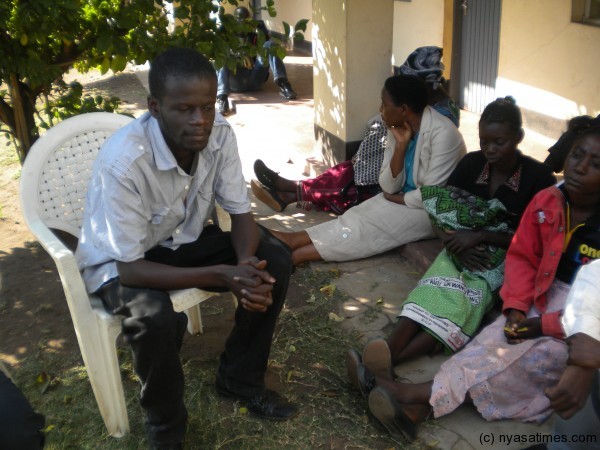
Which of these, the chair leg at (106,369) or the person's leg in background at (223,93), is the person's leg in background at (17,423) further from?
the person's leg in background at (223,93)

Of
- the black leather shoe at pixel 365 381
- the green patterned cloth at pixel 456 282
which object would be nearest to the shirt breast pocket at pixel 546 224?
the green patterned cloth at pixel 456 282

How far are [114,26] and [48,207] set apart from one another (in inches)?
49.6

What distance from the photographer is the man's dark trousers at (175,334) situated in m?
2.50

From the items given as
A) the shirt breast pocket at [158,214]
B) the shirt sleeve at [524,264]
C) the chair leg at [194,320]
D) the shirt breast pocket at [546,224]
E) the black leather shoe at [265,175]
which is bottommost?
the chair leg at [194,320]

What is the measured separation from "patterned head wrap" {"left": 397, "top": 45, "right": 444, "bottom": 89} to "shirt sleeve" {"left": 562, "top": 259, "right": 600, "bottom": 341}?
250 centimetres

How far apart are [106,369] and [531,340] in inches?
67.7

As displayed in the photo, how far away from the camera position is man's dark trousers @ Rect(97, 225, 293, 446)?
8.20 ft

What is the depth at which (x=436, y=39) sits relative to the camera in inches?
314

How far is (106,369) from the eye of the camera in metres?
2.76

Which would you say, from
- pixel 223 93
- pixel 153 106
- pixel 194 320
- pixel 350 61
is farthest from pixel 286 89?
pixel 153 106

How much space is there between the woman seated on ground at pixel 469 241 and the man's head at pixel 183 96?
3.90 feet

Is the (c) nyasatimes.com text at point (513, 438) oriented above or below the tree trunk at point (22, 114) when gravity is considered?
below

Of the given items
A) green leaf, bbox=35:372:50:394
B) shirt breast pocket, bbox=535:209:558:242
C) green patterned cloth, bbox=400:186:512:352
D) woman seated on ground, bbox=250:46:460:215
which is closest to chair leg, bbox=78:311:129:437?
green leaf, bbox=35:372:50:394

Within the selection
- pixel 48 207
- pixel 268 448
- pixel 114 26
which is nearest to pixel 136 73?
pixel 114 26
